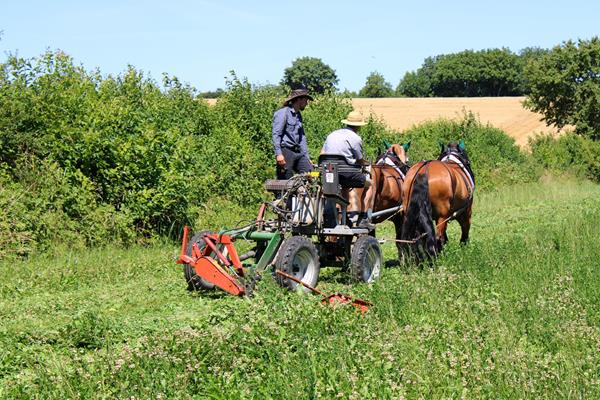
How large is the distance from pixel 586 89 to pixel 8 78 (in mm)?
35704

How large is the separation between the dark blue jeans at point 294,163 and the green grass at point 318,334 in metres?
1.55

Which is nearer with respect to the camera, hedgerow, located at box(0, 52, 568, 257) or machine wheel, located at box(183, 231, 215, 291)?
machine wheel, located at box(183, 231, 215, 291)

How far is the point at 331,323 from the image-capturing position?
7.02m

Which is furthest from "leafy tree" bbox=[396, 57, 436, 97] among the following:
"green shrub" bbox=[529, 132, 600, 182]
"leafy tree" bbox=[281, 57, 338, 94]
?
"green shrub" bbox=[529, 132, 600, 182]

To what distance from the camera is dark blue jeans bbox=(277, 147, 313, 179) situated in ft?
36.6

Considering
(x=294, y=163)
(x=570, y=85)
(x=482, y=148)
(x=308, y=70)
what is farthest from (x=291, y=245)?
(x=308, y=70)

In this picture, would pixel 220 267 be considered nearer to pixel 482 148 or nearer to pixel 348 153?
pixel 348 153

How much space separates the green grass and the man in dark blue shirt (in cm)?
163

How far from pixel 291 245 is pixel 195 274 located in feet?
3.90

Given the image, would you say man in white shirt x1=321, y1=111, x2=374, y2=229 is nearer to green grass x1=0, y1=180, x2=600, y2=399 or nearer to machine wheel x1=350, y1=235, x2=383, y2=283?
machine wheel x1=350, y1=235, x2=383, y2=283

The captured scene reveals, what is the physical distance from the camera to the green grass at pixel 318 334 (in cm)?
546

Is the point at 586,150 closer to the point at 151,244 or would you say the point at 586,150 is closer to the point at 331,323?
the point at 151,244

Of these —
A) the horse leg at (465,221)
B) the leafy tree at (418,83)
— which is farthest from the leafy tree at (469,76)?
the horse leg at (465,221)

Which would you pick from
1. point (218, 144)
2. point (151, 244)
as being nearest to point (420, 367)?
point (151, 244)
